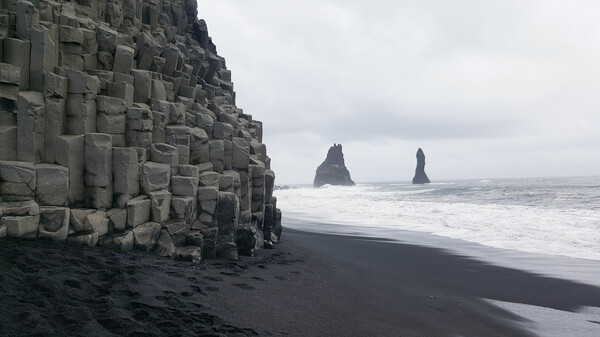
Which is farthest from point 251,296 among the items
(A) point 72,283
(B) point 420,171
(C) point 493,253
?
(B) point 420,171

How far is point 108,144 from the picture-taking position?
9617 mm

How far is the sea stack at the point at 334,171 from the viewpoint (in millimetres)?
133375

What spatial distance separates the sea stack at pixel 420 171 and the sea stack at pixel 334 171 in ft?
75.5

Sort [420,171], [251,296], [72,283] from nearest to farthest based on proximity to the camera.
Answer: [72,283] < [251,296] < [420,171]

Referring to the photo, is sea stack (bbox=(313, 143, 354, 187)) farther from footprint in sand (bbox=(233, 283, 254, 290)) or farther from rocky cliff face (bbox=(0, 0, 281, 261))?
footprint in sand (bbox=(233, 283, 254, 290))

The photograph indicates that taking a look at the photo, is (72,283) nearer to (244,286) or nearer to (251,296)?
(251,296)

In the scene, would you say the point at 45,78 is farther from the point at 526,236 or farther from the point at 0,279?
the point at 526,236

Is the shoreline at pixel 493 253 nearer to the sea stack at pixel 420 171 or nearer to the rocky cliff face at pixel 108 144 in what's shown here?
the rocky cliff face at pixel 108 144

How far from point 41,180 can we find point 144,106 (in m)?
3.50

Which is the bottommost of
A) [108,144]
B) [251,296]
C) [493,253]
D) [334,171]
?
[493,253]

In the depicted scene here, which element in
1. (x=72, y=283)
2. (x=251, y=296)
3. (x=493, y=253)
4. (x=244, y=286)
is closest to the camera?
(x=72, y=283)

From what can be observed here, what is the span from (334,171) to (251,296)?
126342mm

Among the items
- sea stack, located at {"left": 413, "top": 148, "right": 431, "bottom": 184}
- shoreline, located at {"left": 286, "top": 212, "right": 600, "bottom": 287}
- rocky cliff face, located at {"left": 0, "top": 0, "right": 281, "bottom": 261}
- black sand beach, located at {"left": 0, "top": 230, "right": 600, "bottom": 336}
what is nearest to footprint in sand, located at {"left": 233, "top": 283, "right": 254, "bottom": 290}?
black sand beach, located at {"left": 0, "top": 230, "right": 600, "bottom": 336}

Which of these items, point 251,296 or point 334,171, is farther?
point 334,171
